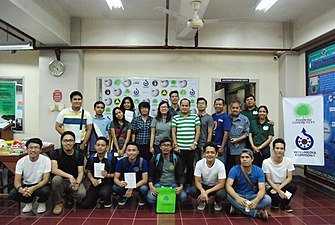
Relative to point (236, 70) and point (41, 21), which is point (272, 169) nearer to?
point (236, 70)

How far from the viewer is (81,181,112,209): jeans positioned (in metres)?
3.54

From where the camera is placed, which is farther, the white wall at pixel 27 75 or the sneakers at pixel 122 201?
the white wall at pixel 27 75

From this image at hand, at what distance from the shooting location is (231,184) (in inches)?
132

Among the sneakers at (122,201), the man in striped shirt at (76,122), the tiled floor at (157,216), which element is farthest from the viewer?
the man in striped shirt at (76,122)

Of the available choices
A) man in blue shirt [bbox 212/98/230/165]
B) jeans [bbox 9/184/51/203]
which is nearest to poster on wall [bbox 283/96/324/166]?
man in blue shirt [bbox 212/98/230/165]

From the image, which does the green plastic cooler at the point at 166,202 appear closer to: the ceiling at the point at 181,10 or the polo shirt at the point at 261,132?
the polo shirt at the point at 261,132

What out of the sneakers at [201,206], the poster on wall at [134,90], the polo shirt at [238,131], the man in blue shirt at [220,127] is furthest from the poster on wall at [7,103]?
the polo shirt at [238,131]

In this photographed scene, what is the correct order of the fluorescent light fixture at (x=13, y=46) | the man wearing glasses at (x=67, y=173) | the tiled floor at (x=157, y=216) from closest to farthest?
the tiled floor at (x=157, y=216)
the man wearing glasses at (x=67, y=173)
the fluorescent light fixture at (x=13, y=46)

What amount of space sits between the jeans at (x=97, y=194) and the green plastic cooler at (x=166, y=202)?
2.15 feet

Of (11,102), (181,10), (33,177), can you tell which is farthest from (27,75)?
(181,10)

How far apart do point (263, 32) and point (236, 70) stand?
0.89m

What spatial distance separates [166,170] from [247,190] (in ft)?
3.35

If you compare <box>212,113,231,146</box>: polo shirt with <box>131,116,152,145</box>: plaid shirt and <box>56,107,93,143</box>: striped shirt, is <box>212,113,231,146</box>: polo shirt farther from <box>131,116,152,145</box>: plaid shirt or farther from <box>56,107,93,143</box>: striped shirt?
<box>56,107,93,143</box>: striped shirt

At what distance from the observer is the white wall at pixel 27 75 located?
237 inches
